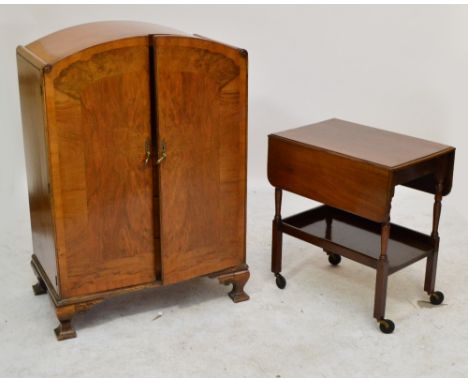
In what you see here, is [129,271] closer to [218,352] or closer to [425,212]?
[218,352]

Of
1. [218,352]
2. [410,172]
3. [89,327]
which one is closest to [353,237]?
[410,172]

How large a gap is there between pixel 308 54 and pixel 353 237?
1.51m

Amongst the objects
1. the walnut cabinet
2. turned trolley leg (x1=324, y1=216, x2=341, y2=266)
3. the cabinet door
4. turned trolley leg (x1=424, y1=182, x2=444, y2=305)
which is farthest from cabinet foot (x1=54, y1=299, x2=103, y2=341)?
turned trolley leg (x1=424, y1=182, x2=444, y2=305)

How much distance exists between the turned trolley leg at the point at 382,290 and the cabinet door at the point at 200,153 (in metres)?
0.60

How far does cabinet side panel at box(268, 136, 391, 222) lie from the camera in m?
→ 3.06

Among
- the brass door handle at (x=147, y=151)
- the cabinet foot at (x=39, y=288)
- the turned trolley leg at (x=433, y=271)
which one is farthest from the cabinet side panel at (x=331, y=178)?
the cabinet foot at (x=39, y=288)

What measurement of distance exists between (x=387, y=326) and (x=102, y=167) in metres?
1.29

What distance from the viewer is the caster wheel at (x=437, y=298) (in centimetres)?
346

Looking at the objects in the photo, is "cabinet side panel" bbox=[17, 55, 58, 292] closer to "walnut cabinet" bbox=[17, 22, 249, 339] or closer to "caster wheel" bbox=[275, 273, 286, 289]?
"walnut cabinet" bbox=[17, 22, 249, 339]

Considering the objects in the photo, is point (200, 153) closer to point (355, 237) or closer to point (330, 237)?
point (330, 237)

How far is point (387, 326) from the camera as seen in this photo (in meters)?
3.22

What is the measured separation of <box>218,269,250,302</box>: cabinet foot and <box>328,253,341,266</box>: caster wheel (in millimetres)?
545

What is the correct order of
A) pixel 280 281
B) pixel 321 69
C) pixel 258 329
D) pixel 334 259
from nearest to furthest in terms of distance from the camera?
pixel 258 329 → pixel 280 281 → pixel 334 259 → pixel 321 69

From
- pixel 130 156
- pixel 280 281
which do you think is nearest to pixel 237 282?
pixel 280 281
